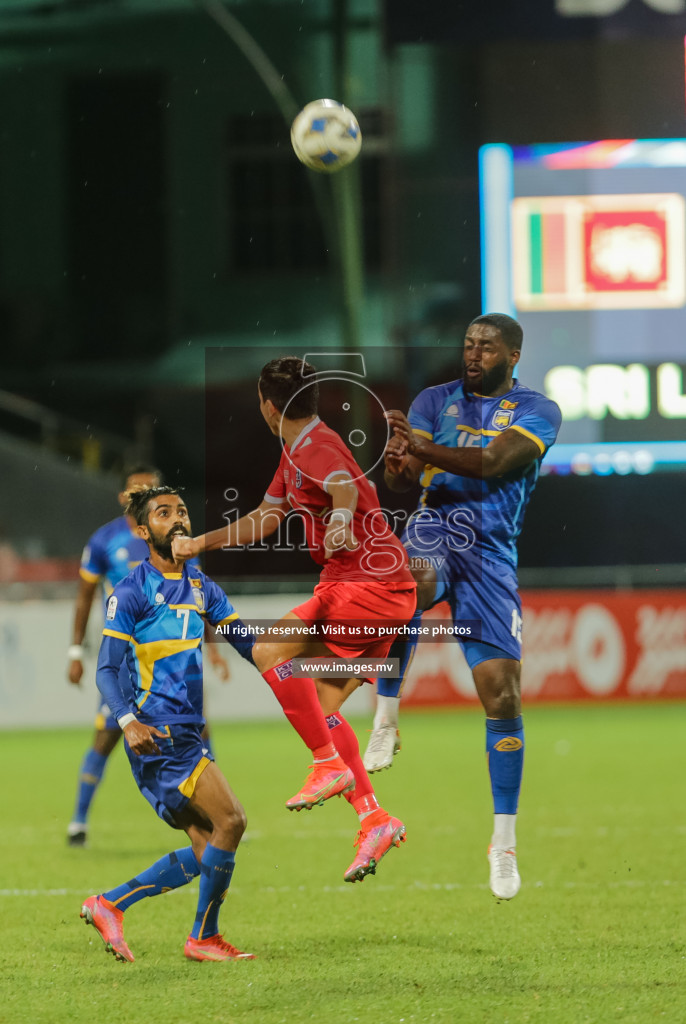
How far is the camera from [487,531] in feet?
19.8

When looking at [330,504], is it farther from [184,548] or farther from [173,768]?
[173,768]

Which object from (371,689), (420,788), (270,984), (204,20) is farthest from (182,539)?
(204,20)

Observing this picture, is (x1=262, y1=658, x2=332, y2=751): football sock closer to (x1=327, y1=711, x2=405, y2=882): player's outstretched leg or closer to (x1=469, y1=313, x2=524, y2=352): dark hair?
(x1=327, y1=711, x2=405, y2=882): player's outstretched leg

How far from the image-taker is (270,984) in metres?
5.11

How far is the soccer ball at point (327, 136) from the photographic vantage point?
19.8 ft

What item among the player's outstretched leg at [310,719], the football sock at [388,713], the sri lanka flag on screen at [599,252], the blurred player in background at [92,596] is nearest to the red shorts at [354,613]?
the player's outstretched leg at [310,719]

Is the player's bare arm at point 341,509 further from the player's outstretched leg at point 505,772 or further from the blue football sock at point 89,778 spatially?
the blue football sock at point 89,778

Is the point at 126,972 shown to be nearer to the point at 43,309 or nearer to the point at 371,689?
the point at 371,689

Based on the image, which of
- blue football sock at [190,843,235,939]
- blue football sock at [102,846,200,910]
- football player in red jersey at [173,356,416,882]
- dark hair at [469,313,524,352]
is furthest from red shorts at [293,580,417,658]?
dark hair at [469,313,524,352]

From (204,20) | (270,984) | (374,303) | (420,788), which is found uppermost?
(204,20)

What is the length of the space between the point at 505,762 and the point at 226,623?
1386 millimetres

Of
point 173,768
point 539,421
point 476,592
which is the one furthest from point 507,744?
point 173,768

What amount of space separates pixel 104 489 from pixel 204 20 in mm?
10523

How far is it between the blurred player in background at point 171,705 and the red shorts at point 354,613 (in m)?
0.31
